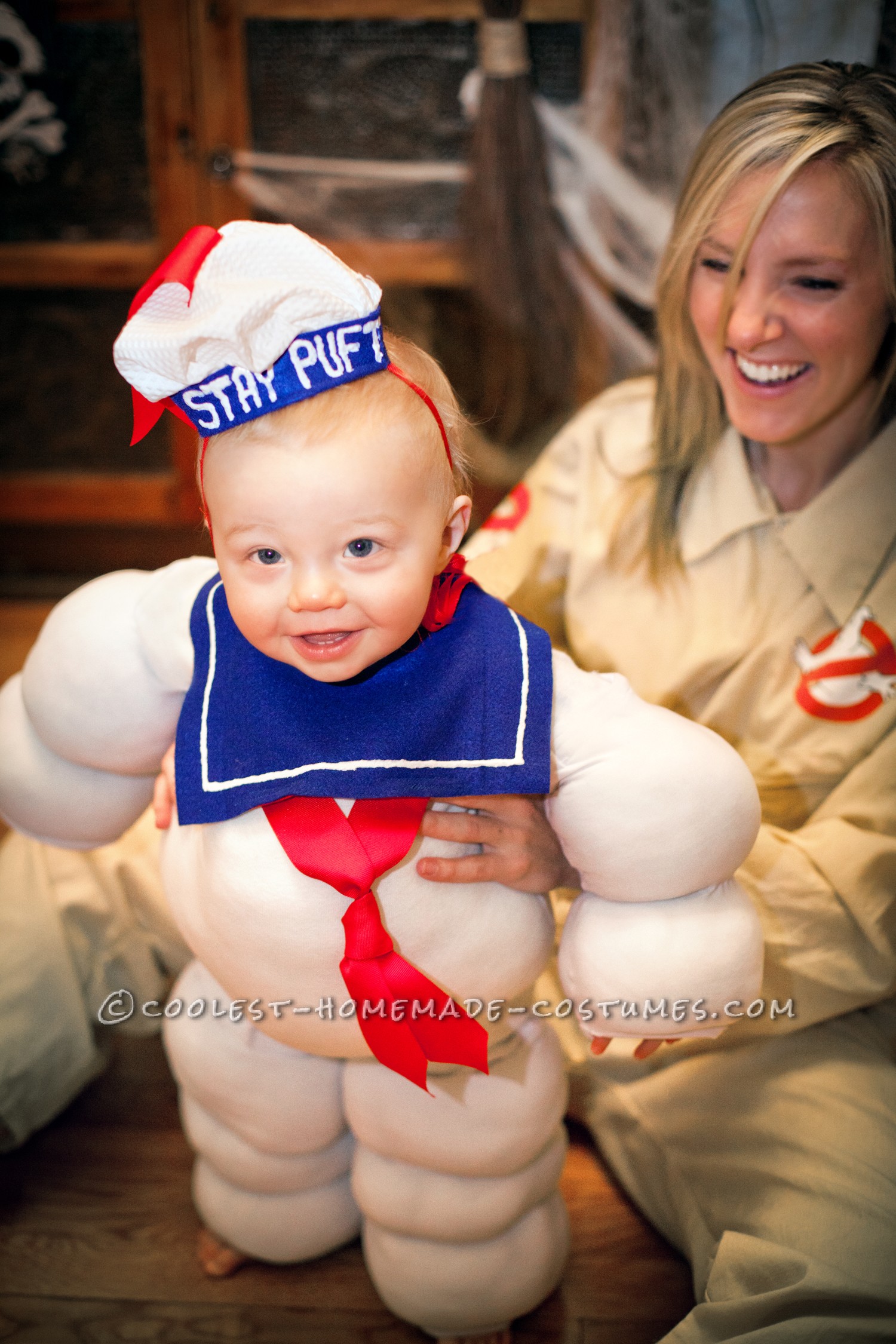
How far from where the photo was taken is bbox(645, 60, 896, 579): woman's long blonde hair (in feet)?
2.26

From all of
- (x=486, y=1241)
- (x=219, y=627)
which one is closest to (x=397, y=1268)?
(x=486, y=1241)

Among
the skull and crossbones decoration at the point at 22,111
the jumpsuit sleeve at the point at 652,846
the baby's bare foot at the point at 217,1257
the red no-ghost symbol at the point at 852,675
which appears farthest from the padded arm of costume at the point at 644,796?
the skull and crossbones decoration at the point at 22,111

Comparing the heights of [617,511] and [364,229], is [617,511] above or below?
below

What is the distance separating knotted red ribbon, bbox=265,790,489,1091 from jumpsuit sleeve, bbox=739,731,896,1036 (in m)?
0.28

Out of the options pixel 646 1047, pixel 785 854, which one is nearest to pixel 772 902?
pixel 785 854

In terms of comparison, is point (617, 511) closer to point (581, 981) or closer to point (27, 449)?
point (581, 981)

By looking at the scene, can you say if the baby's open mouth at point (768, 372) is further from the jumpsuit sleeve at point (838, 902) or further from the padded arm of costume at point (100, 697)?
the padded arm of costume at point (100, 697)

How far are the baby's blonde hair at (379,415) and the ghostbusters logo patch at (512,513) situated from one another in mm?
397

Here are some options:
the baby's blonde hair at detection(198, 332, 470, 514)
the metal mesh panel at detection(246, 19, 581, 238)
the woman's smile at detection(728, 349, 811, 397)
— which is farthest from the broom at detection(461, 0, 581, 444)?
the baby's blonde hair at detection(198, 332, 470, 514)

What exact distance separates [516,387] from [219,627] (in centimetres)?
82

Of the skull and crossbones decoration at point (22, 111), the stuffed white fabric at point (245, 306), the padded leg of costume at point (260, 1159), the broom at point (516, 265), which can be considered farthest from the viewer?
the broom at point (516, 265)

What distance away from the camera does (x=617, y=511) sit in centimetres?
92

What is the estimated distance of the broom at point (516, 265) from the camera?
1.20 metres

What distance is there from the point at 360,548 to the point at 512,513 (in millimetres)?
471
